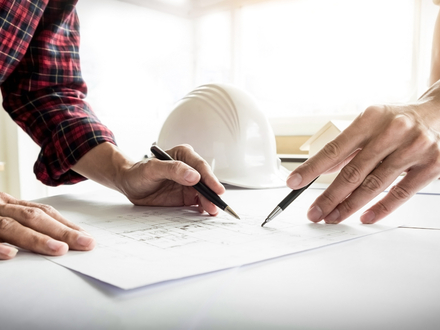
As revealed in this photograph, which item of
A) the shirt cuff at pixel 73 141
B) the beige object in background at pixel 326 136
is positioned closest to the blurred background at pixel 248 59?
the beige object in background at pixel 326 136

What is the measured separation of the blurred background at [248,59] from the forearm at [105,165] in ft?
4.74

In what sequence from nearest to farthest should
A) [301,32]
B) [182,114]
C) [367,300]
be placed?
1. [367,300]
2. [182,114]
3. [301,32]

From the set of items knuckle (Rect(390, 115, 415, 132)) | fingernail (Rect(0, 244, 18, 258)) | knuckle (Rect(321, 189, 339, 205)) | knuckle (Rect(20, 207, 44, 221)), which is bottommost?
fingernail (Rect(0, 244, 18, 258))

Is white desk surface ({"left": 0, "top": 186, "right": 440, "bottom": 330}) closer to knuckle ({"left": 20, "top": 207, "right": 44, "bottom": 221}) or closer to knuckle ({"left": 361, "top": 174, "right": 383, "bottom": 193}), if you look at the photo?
knuckle ({"left": 20, "top": 207, "right": 44, "bottom": 221})

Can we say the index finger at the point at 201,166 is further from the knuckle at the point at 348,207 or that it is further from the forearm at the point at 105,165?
the knuckle at the point at 348,207

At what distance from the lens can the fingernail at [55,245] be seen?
43cm

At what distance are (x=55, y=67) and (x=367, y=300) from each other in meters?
1.00

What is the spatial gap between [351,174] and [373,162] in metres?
0.04

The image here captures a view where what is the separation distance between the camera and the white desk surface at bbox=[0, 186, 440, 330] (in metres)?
0.29

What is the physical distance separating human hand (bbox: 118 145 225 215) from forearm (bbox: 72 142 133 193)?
29 millimetres

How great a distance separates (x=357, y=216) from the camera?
69 cm

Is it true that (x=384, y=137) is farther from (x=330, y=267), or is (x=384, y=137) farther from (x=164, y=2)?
(x=164, y=2)

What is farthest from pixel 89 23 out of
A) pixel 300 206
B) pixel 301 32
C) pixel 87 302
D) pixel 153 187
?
pixel 87 302

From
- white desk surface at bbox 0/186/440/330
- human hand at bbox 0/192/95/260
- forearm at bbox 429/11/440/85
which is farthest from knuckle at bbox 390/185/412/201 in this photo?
forearm at bbox 429/11/440/85
